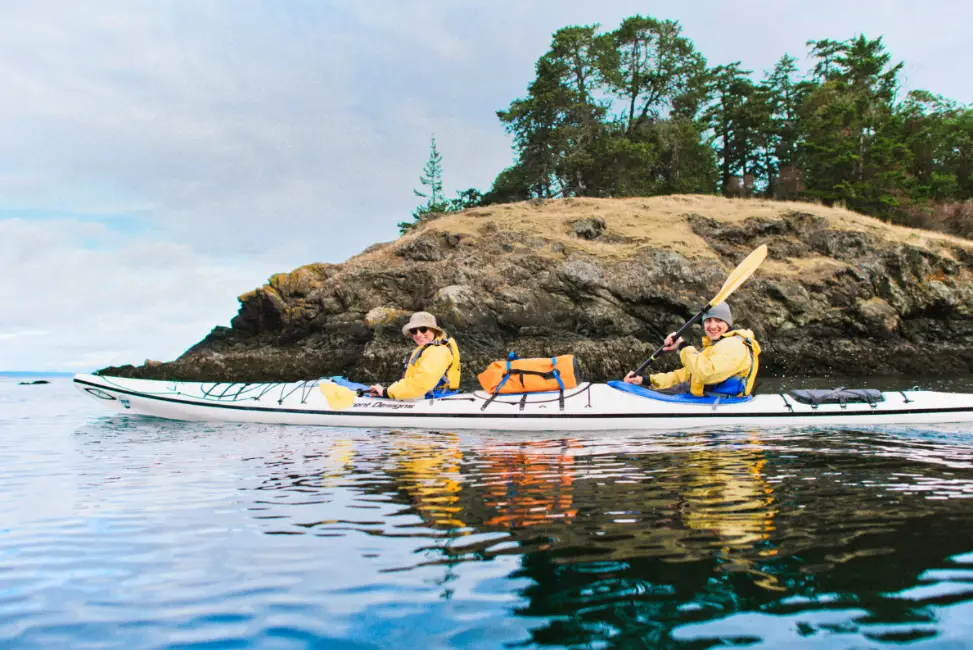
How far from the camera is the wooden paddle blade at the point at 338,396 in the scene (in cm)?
816

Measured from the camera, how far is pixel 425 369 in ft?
→ 25.3

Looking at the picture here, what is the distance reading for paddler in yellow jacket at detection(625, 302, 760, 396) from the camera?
6906mm

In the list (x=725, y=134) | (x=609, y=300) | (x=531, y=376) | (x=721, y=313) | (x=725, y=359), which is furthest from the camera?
(x=725, y=134)

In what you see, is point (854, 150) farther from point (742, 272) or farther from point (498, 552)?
point (498, 552)

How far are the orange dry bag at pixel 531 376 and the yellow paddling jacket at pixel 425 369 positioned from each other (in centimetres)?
50

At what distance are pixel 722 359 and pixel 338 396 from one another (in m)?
4.76

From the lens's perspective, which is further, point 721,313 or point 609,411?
point 609,411

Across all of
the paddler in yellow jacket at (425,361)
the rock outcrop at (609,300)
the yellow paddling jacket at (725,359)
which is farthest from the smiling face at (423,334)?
the rock outcrop at (609,300)

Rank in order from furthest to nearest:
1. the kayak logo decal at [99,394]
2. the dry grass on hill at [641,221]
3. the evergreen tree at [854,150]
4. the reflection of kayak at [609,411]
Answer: the evergreen tree at [854,150] < the dry grass on hill at [641,221] < the kayak logo decal at [99,394] < the reflection of kayak at [609,411]

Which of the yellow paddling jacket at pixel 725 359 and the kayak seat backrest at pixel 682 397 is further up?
the yellow paddling jacket at pixel 725 359

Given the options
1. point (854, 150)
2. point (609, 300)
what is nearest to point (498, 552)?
point (609, 300)

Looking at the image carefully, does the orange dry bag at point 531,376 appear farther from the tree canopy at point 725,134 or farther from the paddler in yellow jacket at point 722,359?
the tree canopy at point 725,134

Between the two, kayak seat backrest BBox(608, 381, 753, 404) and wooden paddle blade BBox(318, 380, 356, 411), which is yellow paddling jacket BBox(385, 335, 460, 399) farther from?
kayak seat backrest BBox(608, 381, 753, 404)

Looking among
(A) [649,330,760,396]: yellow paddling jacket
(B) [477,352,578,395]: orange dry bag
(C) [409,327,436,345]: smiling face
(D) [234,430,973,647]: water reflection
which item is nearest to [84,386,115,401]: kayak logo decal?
(C) [409,327,436,345]: smiling face
